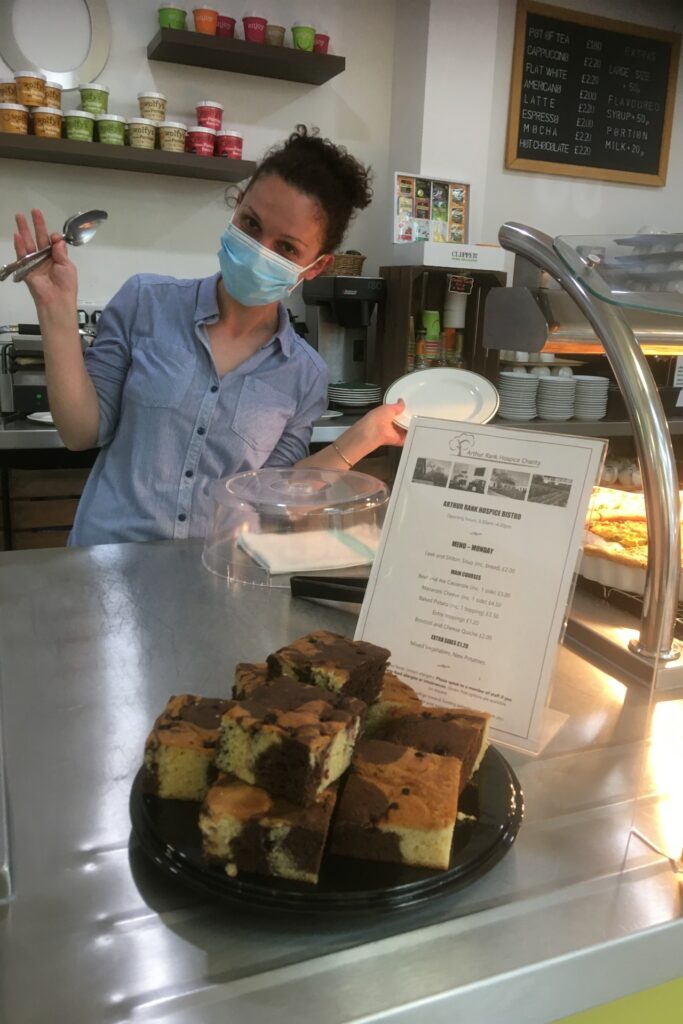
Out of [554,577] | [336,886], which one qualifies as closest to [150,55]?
[554,577]

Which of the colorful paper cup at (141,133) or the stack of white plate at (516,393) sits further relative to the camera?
the stack of white plate at (516,393)

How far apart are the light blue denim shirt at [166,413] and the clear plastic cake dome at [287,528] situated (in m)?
0.42

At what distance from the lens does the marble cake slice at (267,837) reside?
51 cm

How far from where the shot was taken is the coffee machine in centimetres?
305

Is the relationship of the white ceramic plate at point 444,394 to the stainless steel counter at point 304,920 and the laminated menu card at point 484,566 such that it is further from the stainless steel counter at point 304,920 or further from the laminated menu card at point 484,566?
the stainless steel counter at point 304,920

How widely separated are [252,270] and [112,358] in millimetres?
368

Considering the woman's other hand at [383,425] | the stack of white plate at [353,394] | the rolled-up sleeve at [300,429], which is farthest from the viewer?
the stack of white plate at [353,394]

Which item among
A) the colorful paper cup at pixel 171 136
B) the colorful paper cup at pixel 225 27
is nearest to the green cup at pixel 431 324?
the colorful paper cup at pixel 171 136

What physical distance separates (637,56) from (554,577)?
3.89 meters

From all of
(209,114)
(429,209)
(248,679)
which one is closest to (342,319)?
(429,209)

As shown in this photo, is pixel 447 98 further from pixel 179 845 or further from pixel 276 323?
pixel 179 845

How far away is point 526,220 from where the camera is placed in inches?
148

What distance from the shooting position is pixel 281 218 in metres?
1.60

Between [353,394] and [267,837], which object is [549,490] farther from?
[353,394]
